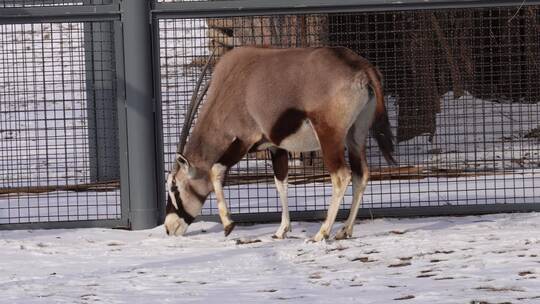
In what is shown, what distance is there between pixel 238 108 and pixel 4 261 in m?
2.23

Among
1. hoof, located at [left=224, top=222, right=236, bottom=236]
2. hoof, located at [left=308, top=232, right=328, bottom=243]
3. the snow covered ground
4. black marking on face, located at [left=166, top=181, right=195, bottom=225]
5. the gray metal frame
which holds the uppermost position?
the gray metal frame

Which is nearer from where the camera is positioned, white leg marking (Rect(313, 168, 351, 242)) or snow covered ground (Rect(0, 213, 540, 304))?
snow covered ground (Rect(0, 213, 540, 304))

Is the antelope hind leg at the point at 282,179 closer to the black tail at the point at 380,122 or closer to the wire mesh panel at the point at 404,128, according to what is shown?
the wire mesh panel at the point at 404,128

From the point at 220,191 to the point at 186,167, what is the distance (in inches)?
14.3

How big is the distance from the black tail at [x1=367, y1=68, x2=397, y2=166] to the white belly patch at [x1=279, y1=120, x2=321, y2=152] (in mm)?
499

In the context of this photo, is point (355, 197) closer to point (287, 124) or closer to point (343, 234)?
point (343, 234)

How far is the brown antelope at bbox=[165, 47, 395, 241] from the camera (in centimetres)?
855

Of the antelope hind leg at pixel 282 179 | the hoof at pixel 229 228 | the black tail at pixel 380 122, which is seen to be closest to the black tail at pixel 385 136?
the black tail at pixel 380 122

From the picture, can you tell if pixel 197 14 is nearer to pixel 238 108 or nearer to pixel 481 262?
pixel 238 108

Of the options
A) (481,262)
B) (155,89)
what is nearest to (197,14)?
(155,89)

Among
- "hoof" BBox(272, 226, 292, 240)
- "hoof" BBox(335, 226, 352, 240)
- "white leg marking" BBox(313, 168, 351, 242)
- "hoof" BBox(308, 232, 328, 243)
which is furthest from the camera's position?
"hoof" BBox(272, 226, 292, 240)

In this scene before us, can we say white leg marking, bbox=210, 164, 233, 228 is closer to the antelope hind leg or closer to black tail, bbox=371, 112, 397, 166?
the antelope hind leg

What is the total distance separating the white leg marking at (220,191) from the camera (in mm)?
9172

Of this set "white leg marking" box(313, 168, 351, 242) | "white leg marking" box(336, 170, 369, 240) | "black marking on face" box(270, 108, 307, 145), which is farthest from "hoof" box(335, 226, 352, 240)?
"black marking on face" box(270, 108, 307, 145)
